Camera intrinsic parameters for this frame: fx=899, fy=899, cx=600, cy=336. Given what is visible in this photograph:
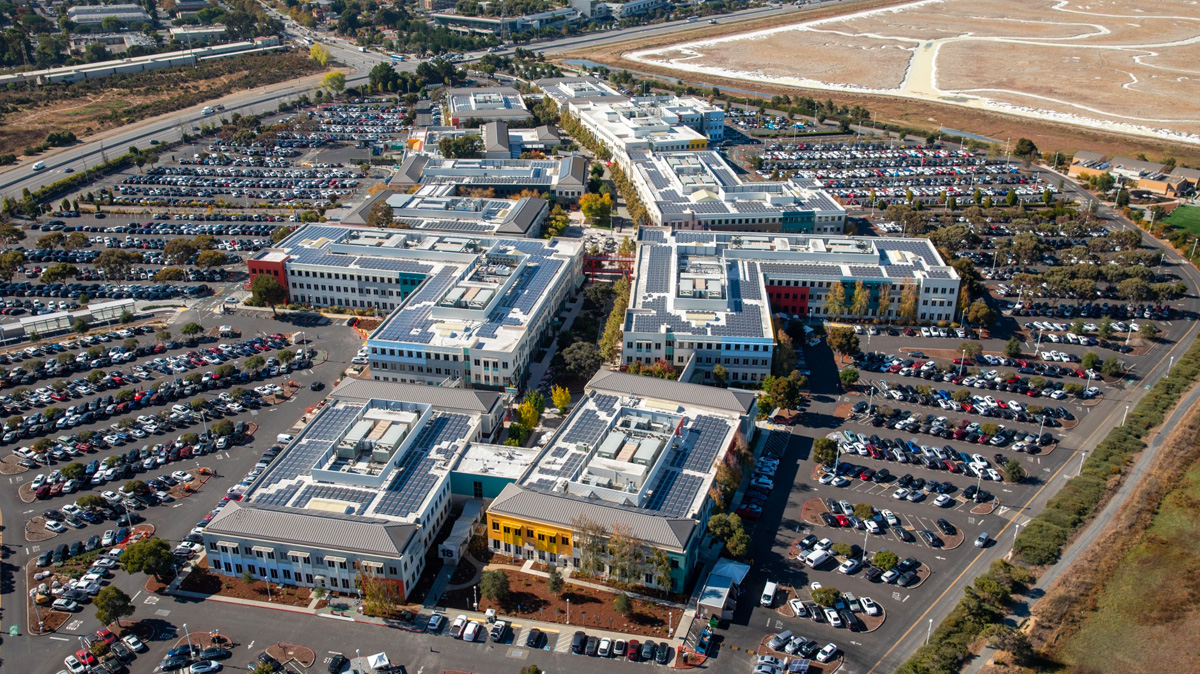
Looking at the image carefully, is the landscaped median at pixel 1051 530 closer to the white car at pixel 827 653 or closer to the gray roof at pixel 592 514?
the white car at pixel 827 653

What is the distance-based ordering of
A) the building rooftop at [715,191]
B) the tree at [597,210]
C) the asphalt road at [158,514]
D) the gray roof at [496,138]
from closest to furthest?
1. the asphalt road at [158,514]
2. the building rooftop at [715,191]
3. the tree at [597,210]
4. the gray roof at [496,138]

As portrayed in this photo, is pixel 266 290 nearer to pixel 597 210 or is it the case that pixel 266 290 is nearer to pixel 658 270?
pixel 658 270

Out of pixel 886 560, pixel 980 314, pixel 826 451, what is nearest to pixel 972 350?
pixel 980 314

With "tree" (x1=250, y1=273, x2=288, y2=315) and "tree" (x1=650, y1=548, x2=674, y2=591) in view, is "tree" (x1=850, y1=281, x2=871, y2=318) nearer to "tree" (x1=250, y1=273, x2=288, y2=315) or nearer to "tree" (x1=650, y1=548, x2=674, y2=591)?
"tree" (x1=650, y1=548, x2=674, y2=591)

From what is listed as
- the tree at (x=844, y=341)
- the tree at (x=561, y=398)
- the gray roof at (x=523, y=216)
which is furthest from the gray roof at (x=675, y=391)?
the gray roof at (x=523, y=216)

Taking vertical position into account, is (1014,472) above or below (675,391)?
below

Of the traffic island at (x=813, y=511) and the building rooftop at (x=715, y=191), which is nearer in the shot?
the traffic island at (x=813, y=511)
